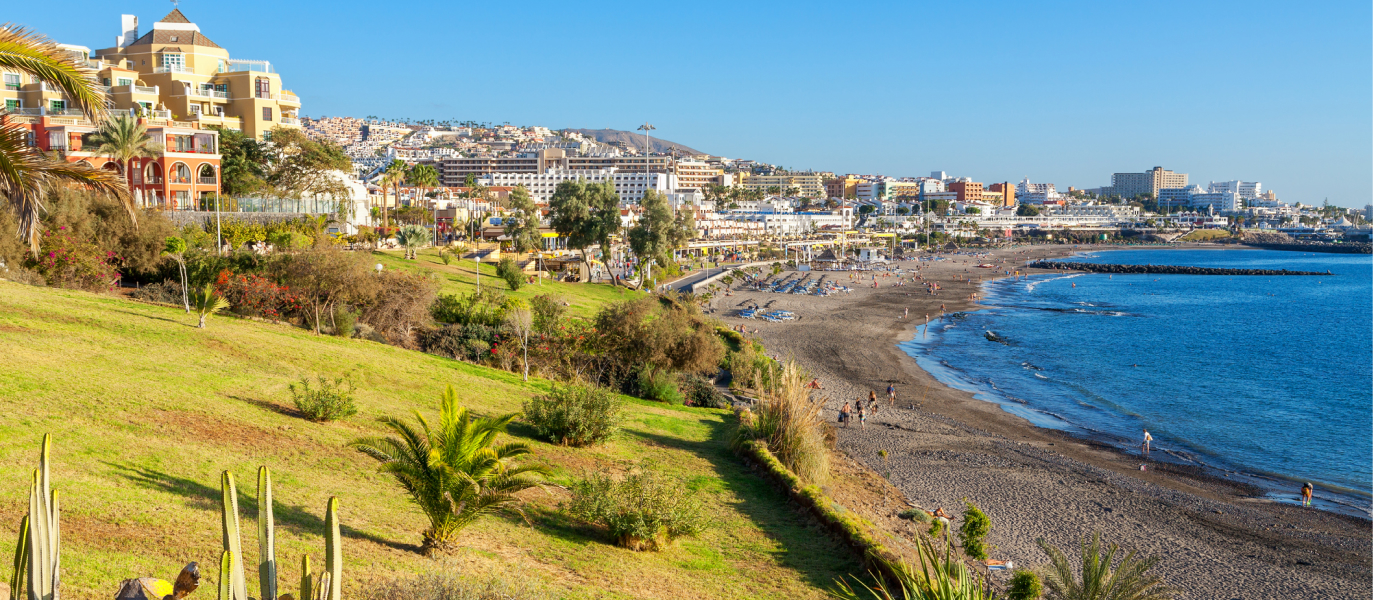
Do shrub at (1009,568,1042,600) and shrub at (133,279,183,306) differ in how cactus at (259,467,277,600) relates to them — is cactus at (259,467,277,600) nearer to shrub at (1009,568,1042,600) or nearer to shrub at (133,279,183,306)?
shrub at (1009,568,1042,600)

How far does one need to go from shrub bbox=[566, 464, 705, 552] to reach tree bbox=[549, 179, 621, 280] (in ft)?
114

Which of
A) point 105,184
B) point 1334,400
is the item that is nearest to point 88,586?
point 105,184

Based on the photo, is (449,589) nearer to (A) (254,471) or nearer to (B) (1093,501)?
(A) (254,471)

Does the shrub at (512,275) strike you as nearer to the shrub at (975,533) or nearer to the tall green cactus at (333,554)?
the shrub at (975,533)

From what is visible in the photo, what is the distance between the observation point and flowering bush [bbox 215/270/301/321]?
63.1 feet

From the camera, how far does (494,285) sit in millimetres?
34406

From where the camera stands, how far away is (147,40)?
156ft

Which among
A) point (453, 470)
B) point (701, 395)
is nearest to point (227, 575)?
A: point (453, 470)

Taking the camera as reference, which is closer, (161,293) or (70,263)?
(70,263)

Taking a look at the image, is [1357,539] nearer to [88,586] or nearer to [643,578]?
[643,578]

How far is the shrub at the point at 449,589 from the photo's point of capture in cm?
606

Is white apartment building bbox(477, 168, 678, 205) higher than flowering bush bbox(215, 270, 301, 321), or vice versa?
white apartment building bbox(477, 168, 678, 205)

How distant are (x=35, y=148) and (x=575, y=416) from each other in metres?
8.11

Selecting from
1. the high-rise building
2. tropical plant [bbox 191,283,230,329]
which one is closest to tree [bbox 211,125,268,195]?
the high-rise building
